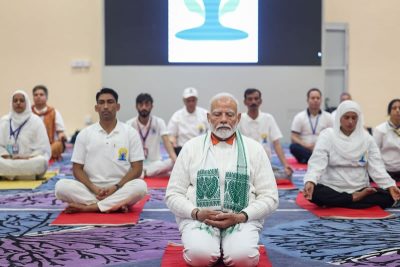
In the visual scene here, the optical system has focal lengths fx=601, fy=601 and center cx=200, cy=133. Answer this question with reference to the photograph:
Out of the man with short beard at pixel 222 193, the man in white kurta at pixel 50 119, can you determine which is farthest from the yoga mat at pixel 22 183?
the man with short beard at pixel 222 193

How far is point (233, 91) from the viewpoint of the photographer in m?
11.4

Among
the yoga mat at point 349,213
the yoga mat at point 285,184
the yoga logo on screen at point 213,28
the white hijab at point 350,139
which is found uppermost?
the yoga logo on screen at point 213,28

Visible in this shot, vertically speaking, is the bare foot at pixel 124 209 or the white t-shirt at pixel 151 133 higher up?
the white t-shirt at pixel 151 133

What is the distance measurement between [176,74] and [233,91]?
1.13 m

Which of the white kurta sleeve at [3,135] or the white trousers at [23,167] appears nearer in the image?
the white trousers at [23,167]

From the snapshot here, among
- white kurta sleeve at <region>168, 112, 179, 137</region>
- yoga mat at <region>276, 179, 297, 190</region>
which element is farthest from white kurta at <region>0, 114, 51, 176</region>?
yoga mat at <region>276, 179, 297, 190</region>

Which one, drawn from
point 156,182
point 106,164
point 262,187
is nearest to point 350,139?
point 262,187

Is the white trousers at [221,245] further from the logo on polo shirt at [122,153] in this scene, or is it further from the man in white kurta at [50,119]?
the man in white kurta at [50,119]

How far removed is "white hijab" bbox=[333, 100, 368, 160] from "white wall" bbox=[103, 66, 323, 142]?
19.8 ft

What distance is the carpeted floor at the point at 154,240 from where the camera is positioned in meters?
3.42

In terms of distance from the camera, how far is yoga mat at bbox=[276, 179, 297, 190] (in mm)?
6266

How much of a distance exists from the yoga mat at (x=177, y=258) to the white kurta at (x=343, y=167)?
5.34 ft

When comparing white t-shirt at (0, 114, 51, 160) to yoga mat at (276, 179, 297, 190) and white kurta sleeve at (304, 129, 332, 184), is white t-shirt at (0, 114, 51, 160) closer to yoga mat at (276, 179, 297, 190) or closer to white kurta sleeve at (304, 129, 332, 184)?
yoga mat at (276, 179, 297, 190)

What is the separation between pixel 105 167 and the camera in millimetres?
4902
